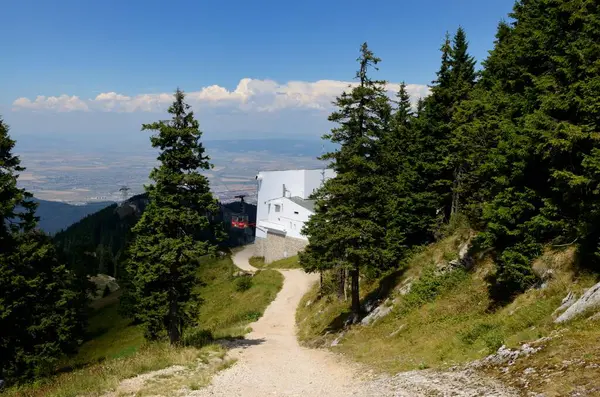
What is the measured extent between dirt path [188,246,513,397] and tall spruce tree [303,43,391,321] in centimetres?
599

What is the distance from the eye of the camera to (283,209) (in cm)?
6944

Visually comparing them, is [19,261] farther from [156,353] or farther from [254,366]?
[254,366]

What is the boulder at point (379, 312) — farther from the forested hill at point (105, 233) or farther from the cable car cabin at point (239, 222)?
the forested hill at point (105, 233)

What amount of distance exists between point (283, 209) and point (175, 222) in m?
48.6

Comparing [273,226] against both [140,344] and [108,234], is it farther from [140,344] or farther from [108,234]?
[108,234]

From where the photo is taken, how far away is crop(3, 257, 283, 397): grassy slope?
49.6ft

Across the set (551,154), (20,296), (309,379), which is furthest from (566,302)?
(20,296)

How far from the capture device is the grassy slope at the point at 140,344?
1511 centimetres

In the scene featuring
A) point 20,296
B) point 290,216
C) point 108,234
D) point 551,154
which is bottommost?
point 108,234

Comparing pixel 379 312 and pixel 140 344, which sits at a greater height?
pixel 379 312

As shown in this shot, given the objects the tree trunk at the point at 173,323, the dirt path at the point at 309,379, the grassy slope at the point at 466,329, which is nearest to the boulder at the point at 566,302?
the grassy slope at the point at 466,329

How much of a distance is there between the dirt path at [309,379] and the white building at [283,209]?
3744cm

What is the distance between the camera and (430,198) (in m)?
32.5

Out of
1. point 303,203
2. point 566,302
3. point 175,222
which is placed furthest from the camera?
point 303,203
